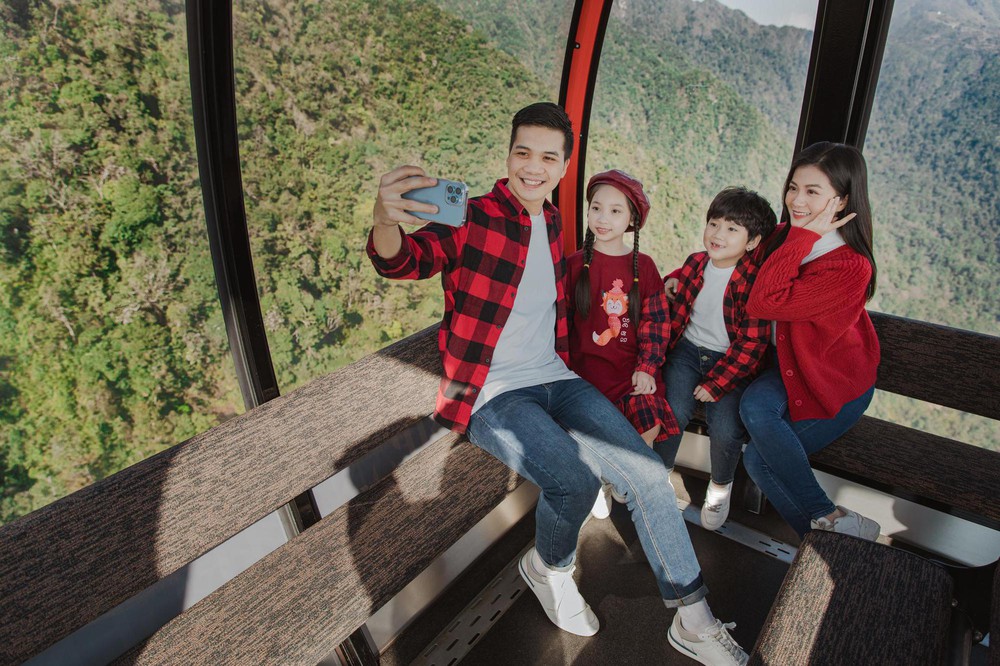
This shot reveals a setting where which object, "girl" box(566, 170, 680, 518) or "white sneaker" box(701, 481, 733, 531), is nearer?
"girl" box(566, 170, 680, 518)

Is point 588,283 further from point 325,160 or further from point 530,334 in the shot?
point 325,160

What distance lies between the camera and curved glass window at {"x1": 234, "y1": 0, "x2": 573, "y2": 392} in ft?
24.1

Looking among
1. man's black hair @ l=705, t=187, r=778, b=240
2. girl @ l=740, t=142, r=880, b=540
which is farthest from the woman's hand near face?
man's black hair @ l=705, t=187, r=778, b=240

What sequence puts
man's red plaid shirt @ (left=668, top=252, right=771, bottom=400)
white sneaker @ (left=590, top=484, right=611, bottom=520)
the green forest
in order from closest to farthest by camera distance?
man's red plaid shirt @ (left=668, top=252, right=771, bottom=400)
white sneaker @ (left=590, top=484, right=611, bottom=520)
the green forest

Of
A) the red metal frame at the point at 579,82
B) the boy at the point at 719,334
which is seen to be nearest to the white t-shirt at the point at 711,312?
the boy at the point at 719,334

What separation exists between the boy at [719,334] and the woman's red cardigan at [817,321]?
0.58 ft

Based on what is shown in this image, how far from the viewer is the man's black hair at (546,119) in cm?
195

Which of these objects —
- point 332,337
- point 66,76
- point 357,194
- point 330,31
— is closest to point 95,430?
point 332,337

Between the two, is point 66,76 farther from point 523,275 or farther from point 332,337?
point 523,275

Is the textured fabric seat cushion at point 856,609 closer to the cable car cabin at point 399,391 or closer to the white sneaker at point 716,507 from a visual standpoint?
the cable car cabin at point 399,391

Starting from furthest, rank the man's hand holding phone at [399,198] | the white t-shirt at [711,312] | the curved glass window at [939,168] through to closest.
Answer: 1. the curved glass window at [939,168]
2. the white t-shirt at [711,312]
3. the man's hand holding phone at [399,198]

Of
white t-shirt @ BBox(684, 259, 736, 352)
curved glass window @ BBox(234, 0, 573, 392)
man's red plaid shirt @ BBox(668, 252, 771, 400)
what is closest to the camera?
man's red plaid shirt @ BBox(668, 252, 771, 400)

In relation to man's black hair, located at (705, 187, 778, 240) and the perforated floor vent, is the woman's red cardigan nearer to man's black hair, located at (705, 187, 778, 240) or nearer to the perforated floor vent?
man's black hair, located at (705, 187, 778, 240)

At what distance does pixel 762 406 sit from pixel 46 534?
2.56 metres
